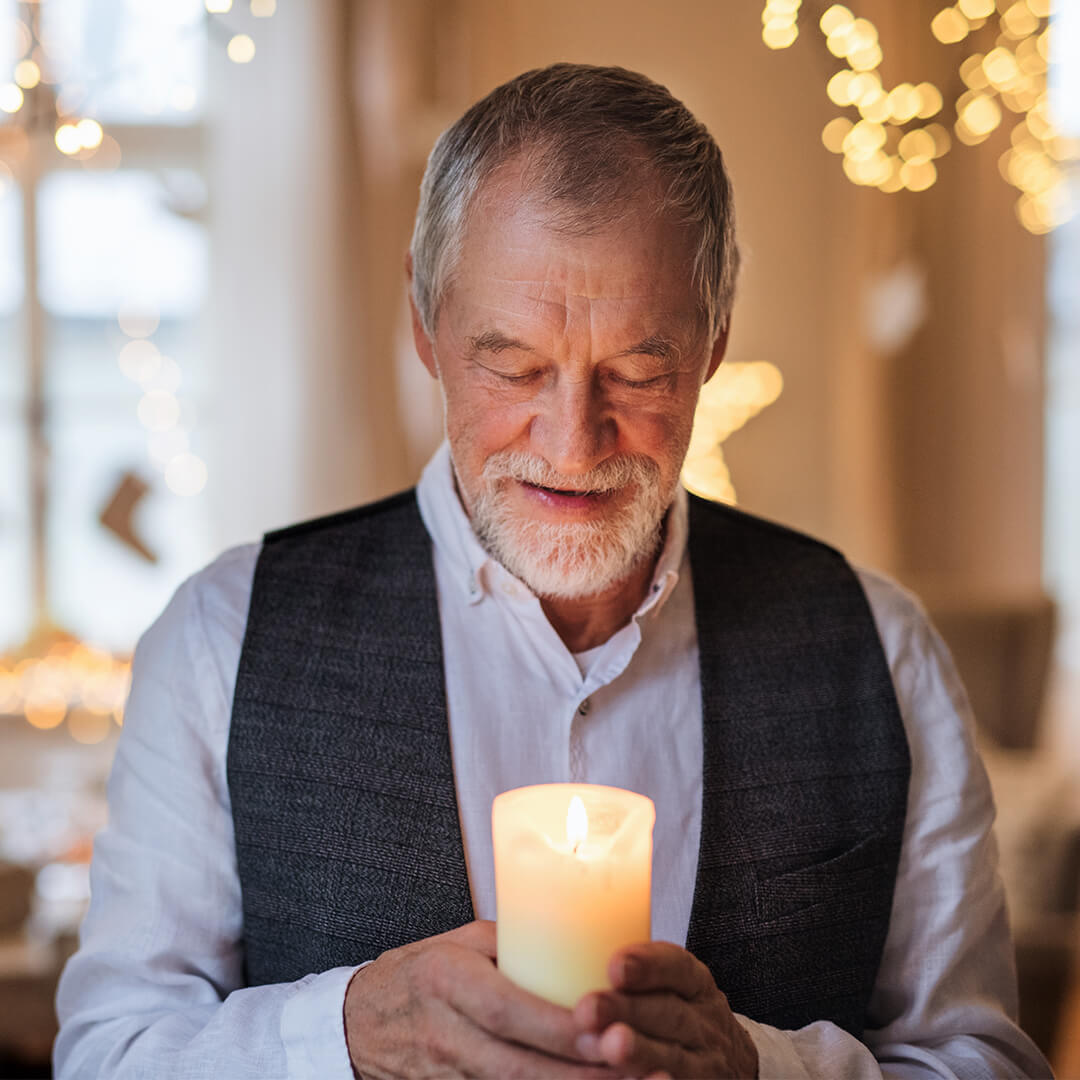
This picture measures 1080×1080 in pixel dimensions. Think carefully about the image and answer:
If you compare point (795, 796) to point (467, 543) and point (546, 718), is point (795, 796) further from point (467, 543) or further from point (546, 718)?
point (467, 543)

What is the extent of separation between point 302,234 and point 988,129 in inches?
74.3

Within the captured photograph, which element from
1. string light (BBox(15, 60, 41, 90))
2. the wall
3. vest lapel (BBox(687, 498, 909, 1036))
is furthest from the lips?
the wall

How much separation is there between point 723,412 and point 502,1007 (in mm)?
2606

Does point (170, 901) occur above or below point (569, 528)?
below

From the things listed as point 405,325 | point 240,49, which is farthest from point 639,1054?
point 240,49

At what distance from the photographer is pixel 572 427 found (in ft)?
3.28

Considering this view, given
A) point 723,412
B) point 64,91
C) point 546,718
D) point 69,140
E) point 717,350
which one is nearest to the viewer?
point 546,718

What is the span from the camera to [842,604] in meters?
1.23

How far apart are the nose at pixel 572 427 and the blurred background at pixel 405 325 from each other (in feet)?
6.64

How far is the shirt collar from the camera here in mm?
1149

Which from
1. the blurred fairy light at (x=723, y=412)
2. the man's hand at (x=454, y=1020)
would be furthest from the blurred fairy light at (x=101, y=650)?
the man's hand at (x=454, y=1020)

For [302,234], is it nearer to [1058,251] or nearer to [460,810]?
[1058,251]

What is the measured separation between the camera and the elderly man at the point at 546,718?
1003 millimetres

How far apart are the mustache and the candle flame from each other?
1.43 feet
